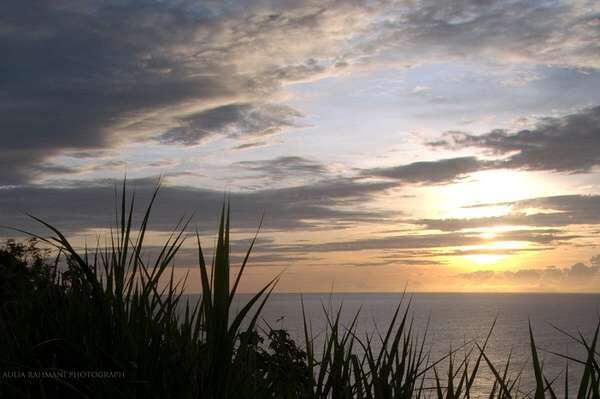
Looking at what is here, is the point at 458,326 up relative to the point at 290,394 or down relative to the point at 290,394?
down

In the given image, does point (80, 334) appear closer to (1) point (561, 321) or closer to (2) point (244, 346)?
(2) point (244, 346)

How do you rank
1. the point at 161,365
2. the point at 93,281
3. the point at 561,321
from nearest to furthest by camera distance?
the point at 161,365 → the point at 93,281 → the point at 561,321

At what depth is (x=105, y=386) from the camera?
3.07 m

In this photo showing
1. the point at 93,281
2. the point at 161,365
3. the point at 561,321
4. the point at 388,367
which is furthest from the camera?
the point at 561,321

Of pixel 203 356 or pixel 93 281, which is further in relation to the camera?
pixel 93 281

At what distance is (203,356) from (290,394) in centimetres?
45

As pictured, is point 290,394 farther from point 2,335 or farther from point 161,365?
point 2,335

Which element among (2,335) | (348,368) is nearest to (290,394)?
(348,368)

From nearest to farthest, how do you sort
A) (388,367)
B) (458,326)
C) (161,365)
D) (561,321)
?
(388,367)
(161,365)
(458,326)
(561,321)

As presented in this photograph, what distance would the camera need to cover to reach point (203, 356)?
314cm

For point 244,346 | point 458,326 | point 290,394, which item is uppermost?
point 244,346

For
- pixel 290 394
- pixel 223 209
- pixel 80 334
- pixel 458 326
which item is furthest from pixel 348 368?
pixel 458 326

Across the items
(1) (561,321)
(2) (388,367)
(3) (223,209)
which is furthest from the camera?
(1) (561,321)

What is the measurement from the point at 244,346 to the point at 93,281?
1385 millimetres
